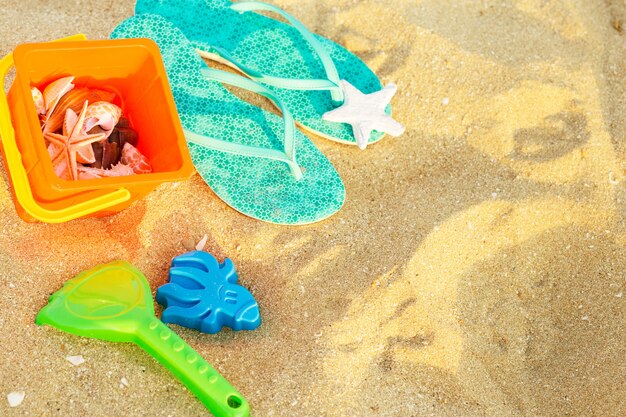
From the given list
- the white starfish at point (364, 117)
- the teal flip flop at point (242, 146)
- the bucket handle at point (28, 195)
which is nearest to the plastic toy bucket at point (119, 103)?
the bucket handle at point (28, 195)

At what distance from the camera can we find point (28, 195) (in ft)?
4.39

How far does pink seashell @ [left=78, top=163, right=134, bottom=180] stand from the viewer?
1466 mm

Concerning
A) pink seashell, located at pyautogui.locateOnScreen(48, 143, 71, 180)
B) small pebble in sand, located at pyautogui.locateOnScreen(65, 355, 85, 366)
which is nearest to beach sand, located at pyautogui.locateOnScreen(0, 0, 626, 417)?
small pebble in sand, located at pyautogui.locateOnScreen(65, 355, 85, 366)

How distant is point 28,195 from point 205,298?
0.37 metres

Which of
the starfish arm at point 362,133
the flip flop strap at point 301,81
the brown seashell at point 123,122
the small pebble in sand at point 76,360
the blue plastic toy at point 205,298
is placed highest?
the flip flop strap at point 301,81

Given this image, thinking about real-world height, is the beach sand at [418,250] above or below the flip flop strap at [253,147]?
below

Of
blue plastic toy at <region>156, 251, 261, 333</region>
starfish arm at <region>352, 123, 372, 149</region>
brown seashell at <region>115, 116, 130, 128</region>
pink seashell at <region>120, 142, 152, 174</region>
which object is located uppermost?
brown seashell at <region>115, 116, 130, 128</region>

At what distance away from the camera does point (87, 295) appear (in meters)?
1.40

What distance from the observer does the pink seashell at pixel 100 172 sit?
4.81 feet

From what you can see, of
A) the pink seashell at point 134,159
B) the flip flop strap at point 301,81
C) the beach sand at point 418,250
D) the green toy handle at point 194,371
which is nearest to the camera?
the green toy handle at point 194,371

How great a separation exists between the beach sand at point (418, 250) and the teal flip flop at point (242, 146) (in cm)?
4

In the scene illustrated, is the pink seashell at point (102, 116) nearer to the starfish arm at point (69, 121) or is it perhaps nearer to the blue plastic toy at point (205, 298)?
the starfish arm at point (69, 121)

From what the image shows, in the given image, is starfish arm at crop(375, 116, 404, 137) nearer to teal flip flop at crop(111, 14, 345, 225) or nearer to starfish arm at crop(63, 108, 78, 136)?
teal flip flop at crop(111, 14, 345, 225)

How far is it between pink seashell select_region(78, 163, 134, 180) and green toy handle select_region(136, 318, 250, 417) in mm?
320
